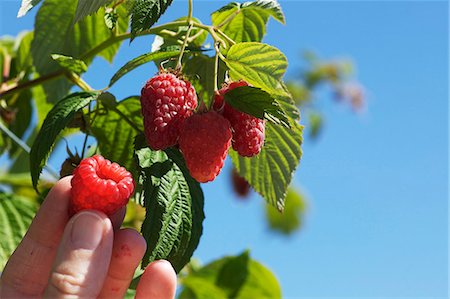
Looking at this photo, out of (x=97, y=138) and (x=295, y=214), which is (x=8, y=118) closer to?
(x=97, y=138)

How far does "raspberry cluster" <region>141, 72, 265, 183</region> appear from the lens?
96 cm

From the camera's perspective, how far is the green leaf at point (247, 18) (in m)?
1.21

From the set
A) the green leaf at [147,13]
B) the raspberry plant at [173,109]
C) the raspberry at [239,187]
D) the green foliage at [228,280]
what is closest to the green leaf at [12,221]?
the raspberry plant at [173,109]

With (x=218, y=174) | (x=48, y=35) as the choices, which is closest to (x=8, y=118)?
(x=48, y=35)

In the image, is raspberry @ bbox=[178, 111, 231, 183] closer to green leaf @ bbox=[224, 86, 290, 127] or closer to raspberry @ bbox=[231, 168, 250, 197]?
green leaf @ bbox=[224, 86, 290, 127]

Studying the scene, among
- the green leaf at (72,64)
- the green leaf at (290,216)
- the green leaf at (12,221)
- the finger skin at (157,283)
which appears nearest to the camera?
the finger skin at (157,283)

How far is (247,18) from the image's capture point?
1256 millimetres

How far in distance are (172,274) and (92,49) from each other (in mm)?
542

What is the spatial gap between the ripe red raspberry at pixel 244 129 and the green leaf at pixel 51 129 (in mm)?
201

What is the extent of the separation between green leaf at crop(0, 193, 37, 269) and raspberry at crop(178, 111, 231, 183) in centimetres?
55

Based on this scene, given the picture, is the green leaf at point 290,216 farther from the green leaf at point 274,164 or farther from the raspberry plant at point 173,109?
the green leaf at point 274,164

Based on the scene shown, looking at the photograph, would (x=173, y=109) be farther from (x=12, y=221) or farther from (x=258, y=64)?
(x=12, y=221)

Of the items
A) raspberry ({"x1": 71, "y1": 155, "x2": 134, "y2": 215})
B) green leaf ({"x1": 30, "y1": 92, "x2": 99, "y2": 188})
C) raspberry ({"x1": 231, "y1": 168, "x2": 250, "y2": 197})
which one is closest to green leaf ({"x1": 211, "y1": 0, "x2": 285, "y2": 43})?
green leaf ({"x1": 30, "y1": 92, "x2": 99, "y2": 188})

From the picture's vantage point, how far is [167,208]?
1032 mm
